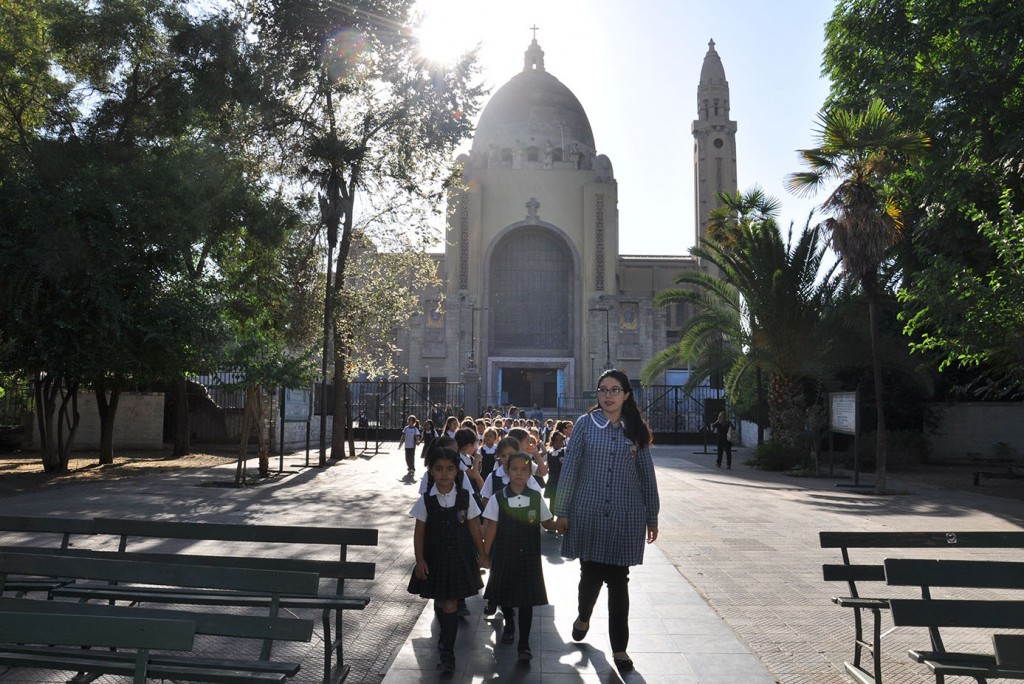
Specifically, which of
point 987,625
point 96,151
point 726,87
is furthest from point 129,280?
point 726,87

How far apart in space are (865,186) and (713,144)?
48.1 meters

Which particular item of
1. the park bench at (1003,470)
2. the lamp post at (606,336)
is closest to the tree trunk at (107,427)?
the park bench at (1003,470)

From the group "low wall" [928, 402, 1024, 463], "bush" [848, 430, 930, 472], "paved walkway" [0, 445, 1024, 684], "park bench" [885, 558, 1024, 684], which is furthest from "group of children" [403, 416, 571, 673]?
"low wall" [928, 402, 1024, 463]

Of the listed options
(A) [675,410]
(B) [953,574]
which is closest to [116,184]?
(B) [953,574]

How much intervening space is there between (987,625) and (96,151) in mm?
16987

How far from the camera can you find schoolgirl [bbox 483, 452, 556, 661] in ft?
16.7

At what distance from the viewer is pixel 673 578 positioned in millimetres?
7523

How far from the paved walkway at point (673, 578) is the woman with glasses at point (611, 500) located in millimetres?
418

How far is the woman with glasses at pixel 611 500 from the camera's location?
4875 millimetres

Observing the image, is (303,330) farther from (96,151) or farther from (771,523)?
(771,523)

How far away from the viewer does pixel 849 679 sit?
4.73m

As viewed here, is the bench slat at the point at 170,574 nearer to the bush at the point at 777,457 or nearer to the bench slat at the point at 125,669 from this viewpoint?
the bench slat at the point at 125,669

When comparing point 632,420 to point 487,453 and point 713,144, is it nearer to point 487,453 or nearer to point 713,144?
point 487,453

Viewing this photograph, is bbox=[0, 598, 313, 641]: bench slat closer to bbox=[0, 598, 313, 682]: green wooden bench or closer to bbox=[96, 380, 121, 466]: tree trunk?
bbox=[0, 598, 313, 682]: green wooden bench
